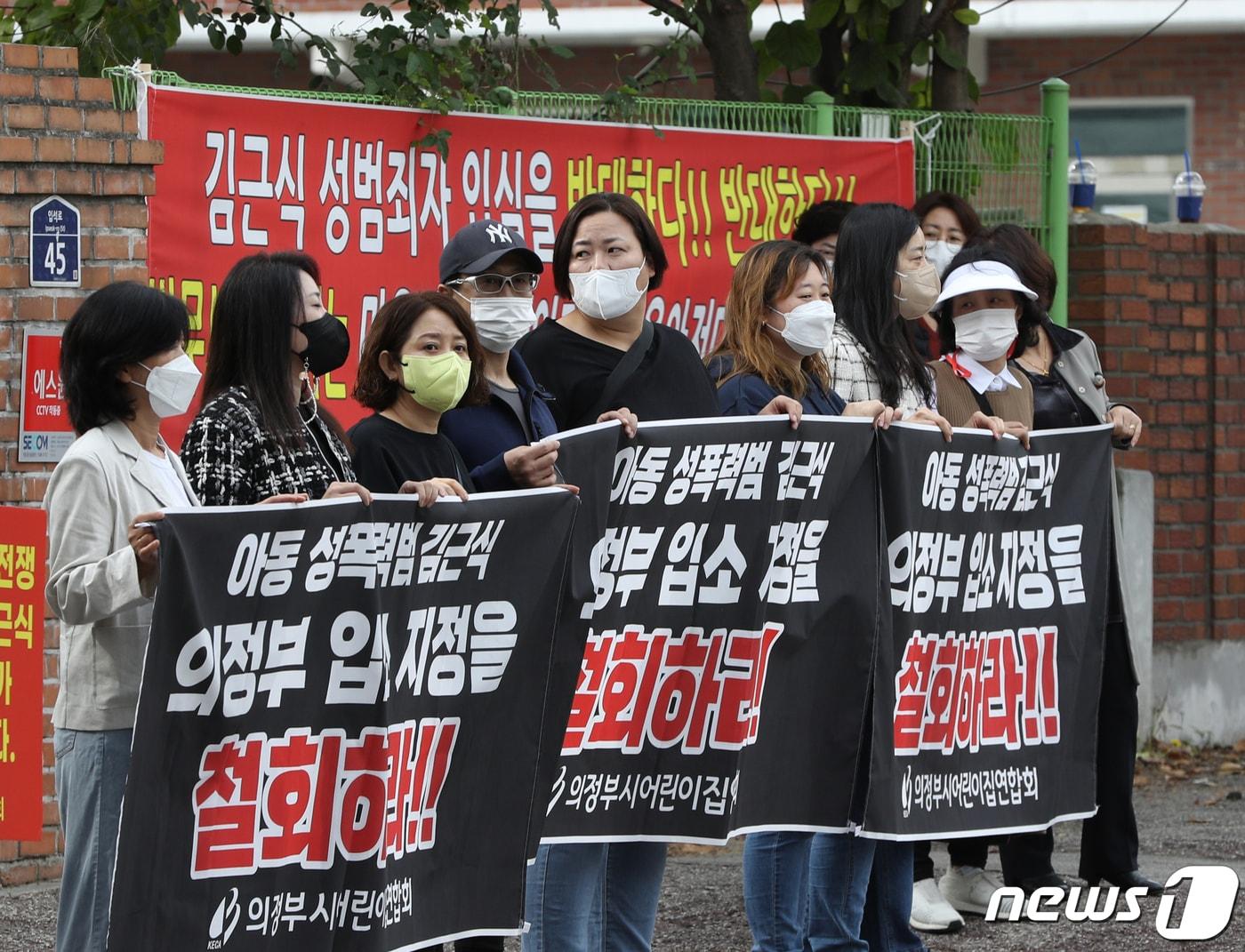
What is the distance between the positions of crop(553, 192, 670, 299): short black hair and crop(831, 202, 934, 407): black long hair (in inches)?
28.4

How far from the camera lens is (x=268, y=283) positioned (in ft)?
15.7

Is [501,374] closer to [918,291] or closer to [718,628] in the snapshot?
[718,628]

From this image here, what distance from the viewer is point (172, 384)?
446 centimetres

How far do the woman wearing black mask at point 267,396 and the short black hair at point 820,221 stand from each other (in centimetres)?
277

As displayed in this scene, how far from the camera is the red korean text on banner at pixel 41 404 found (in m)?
6.77

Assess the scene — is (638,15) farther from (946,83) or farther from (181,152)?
(181,152)

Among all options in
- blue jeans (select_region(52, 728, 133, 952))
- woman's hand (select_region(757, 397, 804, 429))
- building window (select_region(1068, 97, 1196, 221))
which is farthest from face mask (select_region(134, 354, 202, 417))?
building window (select_region(1068, 97, 1196, 221))

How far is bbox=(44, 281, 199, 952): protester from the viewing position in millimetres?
4383

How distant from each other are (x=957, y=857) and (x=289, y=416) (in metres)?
3.09

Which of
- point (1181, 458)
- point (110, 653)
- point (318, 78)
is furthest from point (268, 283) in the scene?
point (1181, 458)

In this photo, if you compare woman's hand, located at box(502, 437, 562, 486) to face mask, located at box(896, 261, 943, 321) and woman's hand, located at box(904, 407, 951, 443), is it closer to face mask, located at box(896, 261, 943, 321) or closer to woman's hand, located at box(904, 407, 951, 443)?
woman's hand, located at box(904, 407, 951, 443)

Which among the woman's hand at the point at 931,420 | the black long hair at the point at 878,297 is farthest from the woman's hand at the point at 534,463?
the black long hair at the point at 878,297

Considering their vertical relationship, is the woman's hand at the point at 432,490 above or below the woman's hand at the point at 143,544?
above

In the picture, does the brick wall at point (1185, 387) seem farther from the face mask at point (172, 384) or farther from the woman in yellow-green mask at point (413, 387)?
the face mask at point (172, 384)
